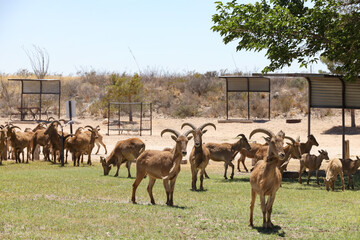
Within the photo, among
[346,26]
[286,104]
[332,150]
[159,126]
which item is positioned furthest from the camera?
[286,104]

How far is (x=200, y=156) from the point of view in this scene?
1752cm

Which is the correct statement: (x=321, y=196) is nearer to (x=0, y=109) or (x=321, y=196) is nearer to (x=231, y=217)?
(x=231, y=217)

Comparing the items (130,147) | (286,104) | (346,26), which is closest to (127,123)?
(286,104)

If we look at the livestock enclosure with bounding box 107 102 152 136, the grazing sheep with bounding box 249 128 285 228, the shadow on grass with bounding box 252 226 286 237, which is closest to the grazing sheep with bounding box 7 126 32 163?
the grazing sheep with bounding box 249 128 285 228

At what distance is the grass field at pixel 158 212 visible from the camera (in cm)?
1056

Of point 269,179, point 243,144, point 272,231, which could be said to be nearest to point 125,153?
point 243,144

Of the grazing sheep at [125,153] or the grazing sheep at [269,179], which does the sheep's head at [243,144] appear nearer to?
the grazing sheep at [125,153]

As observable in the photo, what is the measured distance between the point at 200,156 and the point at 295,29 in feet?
18.0

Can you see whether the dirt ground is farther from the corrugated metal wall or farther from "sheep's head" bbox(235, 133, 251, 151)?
"sheep's head" bbox(235, 133, 251, 151)

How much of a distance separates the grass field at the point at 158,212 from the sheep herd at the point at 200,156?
1.93 ft

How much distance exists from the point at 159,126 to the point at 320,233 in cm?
3468

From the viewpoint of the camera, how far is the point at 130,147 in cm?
2030

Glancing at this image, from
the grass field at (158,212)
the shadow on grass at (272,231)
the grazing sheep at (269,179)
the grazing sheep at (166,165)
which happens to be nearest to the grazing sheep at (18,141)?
the grass field at (158,212)

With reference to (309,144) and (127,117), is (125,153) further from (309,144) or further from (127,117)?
(127,117)
